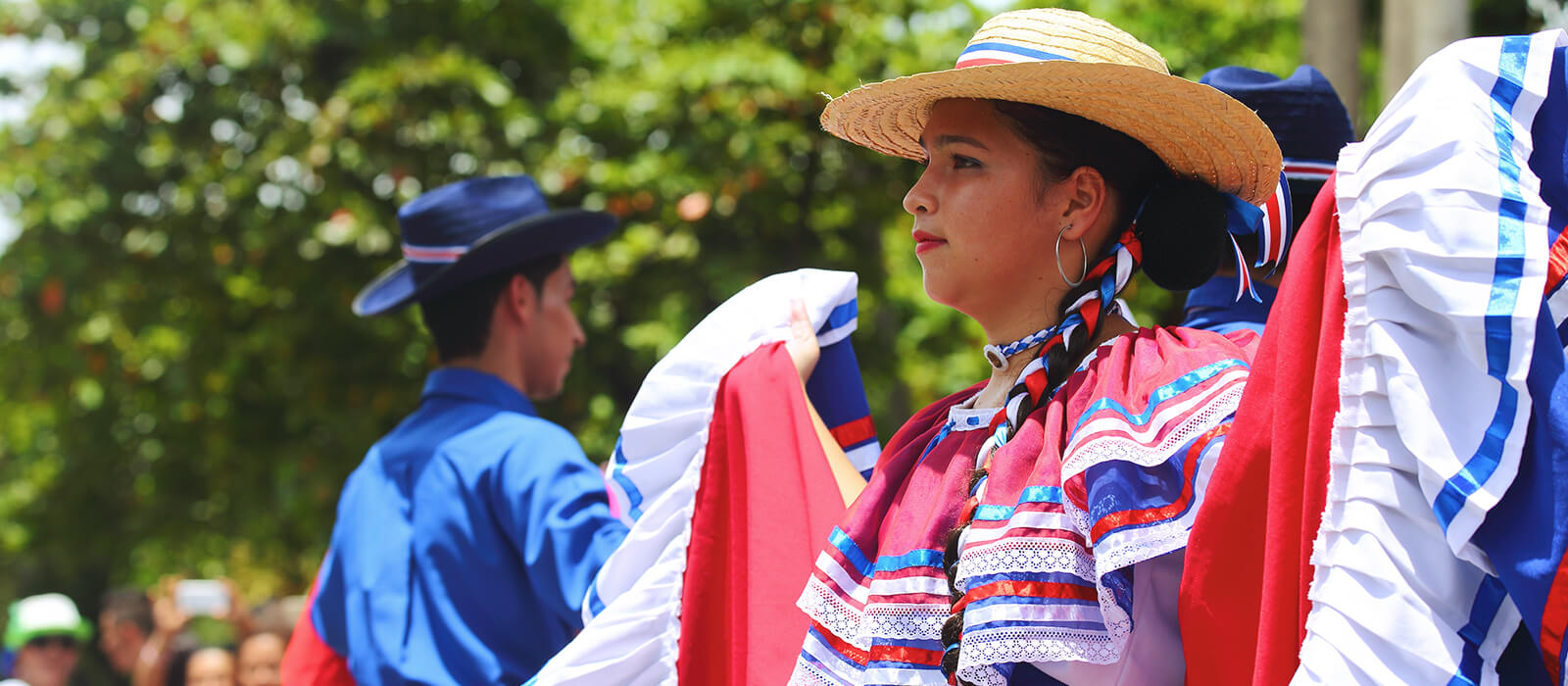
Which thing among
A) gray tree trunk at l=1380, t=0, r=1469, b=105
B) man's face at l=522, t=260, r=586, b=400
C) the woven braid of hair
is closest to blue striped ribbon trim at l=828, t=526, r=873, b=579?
the woven braid of hair

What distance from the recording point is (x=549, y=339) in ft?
10.7

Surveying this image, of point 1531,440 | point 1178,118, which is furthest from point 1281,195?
point 1531,440

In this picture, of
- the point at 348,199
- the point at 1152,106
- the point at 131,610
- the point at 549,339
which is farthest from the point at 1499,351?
the point at 131,610

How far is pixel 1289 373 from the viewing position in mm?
1313

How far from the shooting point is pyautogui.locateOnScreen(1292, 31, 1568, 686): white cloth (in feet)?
3.74

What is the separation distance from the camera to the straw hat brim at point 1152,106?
1636 mm

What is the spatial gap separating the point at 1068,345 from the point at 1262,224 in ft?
1.12

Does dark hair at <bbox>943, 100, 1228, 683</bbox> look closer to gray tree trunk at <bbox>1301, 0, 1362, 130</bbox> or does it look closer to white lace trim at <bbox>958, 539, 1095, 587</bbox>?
white lace trim at <bbox>958, 539, 1095, 587</bbox>

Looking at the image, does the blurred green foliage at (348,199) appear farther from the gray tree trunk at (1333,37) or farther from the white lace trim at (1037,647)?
the white lace trim at (1037,647)

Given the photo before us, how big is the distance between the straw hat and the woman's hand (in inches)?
18.8

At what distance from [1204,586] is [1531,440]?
337 millimetres

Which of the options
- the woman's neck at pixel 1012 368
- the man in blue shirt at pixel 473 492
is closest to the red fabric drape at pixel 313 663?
the man in blue shirt at pixel 473 492

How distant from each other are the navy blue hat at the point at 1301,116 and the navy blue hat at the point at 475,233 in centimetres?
158

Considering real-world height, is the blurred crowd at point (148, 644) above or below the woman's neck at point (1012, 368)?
below
